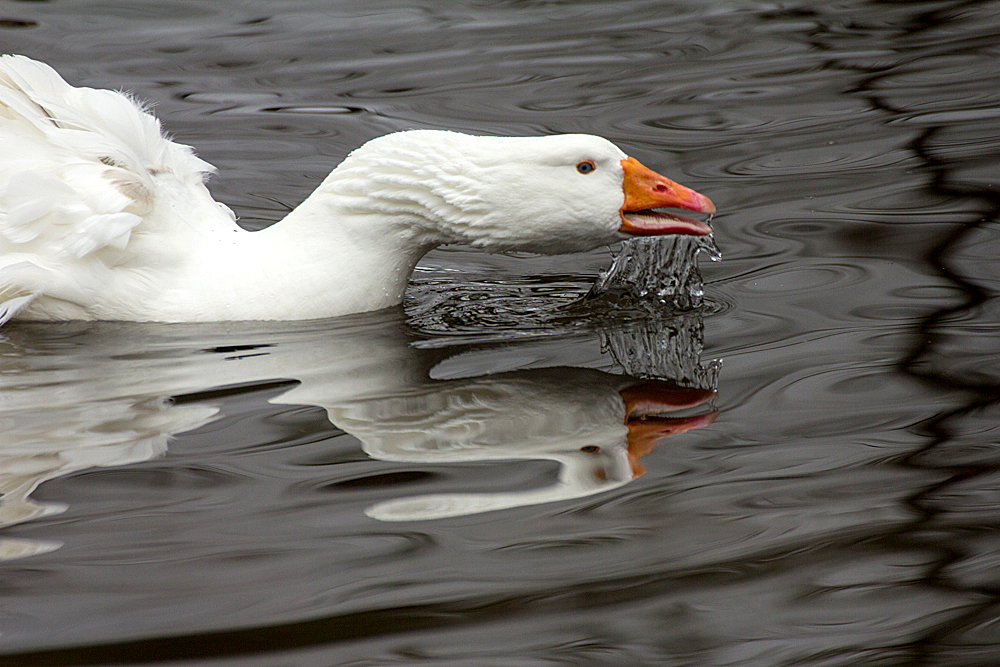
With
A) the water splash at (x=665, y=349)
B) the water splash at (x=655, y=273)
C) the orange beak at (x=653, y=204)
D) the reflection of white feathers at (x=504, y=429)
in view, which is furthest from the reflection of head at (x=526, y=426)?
the water splash at (x=655, y=273)

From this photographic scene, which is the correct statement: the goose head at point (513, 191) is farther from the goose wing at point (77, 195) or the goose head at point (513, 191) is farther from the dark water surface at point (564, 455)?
the goose wing at point (77, 195)

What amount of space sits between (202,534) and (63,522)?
1.18 feet

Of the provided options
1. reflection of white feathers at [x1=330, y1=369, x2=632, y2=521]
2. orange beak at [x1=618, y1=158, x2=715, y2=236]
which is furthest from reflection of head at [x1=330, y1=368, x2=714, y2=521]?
orange beak at [x1=618, y1=158, x2=715, y2=236]

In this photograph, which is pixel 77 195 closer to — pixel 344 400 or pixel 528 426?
pixel 344 400

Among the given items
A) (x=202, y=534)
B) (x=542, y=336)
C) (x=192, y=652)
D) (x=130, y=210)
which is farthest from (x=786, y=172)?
(x=192, y=652)

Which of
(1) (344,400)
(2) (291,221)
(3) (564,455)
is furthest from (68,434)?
(3) (564,455)

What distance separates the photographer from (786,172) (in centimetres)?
635

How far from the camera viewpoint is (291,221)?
14.9ft

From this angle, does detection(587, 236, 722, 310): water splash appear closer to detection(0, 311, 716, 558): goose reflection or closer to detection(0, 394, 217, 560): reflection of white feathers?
detection(0, 311, 716, 558): goose reflection

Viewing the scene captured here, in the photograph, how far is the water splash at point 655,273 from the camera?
191 inches

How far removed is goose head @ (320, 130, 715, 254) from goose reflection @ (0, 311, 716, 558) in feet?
1.40

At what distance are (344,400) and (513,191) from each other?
3.39ft

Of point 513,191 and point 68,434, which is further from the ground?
point 513,191

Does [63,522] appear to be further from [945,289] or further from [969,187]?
[969,187]
